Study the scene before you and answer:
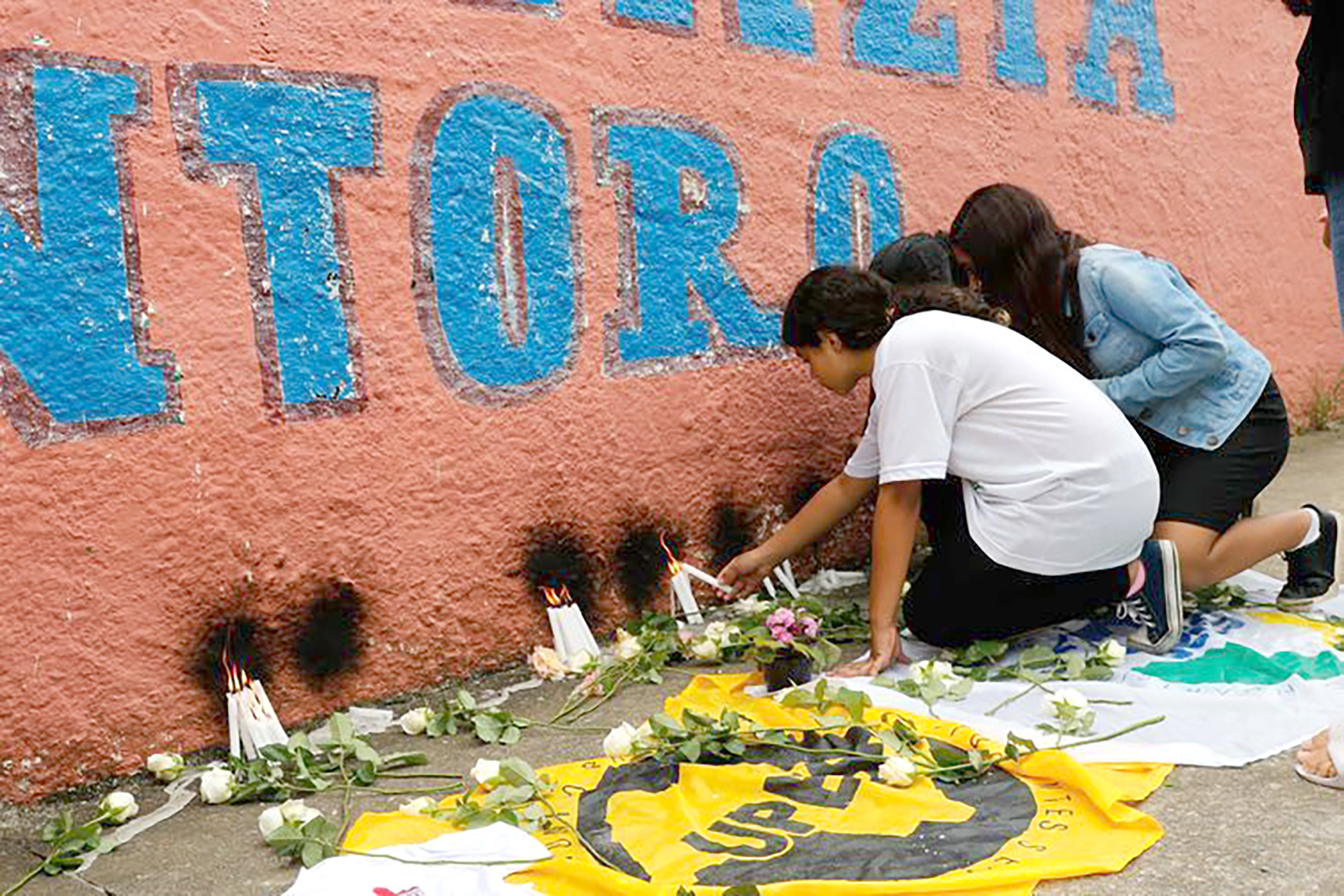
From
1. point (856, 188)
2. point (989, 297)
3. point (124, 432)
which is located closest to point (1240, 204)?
point (856, 188)

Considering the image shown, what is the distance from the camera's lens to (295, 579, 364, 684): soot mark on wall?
3051mm

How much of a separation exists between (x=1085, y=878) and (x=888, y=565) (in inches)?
44.7

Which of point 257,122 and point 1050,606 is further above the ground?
point 257,122

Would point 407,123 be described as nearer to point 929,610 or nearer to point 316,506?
point 316,506

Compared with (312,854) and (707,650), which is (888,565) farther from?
(312,854)

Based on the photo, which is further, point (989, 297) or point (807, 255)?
point (807, 255)

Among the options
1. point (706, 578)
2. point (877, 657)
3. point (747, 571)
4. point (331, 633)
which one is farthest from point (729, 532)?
point (331, 633)

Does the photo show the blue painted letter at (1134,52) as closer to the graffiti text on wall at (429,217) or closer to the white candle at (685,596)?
the graffiti text on wall at (429,217)

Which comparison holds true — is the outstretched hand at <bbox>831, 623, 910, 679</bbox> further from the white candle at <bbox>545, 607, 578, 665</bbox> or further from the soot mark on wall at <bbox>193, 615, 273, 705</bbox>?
the soot mark on wall at <bbox>193, 615, 273, 705</bbox>

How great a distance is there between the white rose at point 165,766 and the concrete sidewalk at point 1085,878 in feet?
0.09

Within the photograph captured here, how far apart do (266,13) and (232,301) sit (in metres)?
0.63

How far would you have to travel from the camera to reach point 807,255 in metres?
4.11


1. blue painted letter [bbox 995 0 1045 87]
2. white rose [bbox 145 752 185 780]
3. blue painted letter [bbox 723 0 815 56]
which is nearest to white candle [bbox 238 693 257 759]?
white rose [bbox 145 752 185 780]

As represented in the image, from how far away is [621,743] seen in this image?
263 cm
